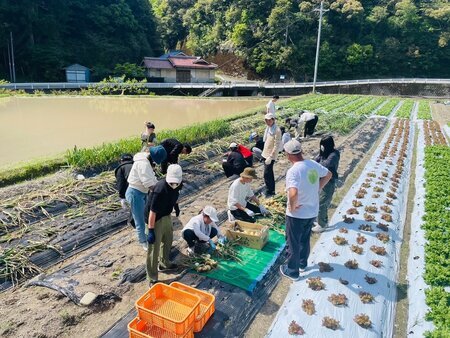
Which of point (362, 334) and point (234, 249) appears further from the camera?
point (234, 249)

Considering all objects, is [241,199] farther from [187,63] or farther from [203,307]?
[187,63]

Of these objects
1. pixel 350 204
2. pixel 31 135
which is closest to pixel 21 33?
pixel 31 135

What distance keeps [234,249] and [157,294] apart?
1.61m

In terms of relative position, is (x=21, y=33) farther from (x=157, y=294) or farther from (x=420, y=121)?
(x=157, y=294)

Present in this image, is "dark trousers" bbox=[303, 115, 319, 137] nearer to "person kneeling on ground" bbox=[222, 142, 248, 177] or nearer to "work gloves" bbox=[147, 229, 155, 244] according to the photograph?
"person kneeling on ground" bbox=[222, 142, 248, 177]

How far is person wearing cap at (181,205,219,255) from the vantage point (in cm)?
484

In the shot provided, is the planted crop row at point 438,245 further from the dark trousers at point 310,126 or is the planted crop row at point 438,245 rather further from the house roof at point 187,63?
the house roof at point 187,63

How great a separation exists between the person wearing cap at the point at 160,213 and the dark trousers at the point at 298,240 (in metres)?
1.50

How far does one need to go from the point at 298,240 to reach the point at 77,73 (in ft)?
118

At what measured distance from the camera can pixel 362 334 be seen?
3.57 metres

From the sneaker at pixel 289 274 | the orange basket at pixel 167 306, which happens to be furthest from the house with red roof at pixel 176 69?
the orange basket at pixel 167 306

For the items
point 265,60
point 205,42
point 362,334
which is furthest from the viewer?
point 205,42

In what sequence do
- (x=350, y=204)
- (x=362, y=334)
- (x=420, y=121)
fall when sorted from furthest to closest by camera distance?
(x=420, y=121) < (x=350, y=204) < (x=362, y=334)

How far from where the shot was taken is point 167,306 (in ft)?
12.2
